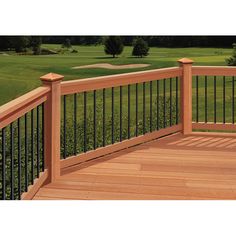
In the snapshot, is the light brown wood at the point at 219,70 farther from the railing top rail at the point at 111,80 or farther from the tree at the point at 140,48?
the tree at the point at 140,48

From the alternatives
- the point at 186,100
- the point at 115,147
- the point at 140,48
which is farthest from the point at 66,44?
the point at 115,147

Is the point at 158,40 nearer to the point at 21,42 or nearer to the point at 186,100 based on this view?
the point at 21,42

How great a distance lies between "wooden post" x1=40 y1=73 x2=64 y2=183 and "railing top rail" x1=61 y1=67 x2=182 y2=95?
0.14 meters

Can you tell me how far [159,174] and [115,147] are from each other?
0.74m

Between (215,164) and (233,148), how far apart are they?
24.1 inches

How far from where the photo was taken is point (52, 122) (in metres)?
3.63

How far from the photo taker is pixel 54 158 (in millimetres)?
3734

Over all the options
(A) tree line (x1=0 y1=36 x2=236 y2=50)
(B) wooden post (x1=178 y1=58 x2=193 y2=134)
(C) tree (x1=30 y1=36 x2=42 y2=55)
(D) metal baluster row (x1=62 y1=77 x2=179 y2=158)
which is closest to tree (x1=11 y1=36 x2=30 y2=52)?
(A) tree line (x1=0 y1=36 x2=236 y2=50)

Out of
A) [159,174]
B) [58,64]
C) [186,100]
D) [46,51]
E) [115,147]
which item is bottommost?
[159,174]

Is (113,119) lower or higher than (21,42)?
lower

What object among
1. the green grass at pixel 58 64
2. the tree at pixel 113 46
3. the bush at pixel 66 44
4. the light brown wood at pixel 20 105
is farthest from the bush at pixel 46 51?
the light brown wood at pixel 20 105

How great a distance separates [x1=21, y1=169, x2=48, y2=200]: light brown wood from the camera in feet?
10.5

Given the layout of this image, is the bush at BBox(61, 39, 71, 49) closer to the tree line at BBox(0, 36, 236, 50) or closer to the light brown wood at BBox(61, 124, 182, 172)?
the tree line at BBox(0, 36, 236, 50)
